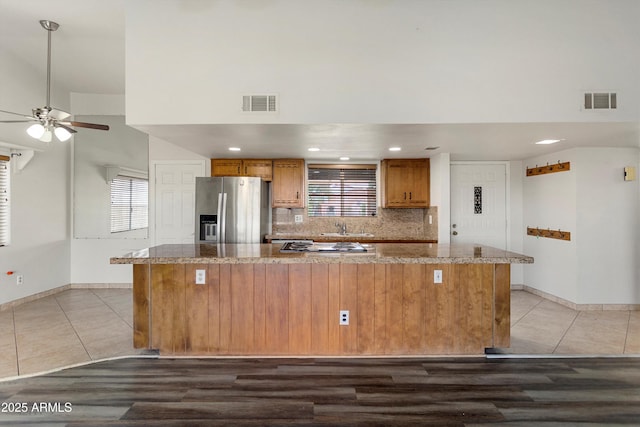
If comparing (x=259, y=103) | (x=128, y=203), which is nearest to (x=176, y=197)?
(x=128, y=203)

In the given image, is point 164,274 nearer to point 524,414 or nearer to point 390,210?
point 524,414

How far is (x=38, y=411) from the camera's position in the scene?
7.47 feet

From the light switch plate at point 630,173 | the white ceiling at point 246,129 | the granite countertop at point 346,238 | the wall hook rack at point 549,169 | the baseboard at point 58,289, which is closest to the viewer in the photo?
the white ceiling at point 246,129

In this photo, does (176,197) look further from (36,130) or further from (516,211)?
(516,211)

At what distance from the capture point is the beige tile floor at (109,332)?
3174 millimetres

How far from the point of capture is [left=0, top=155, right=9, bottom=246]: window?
4.59 m

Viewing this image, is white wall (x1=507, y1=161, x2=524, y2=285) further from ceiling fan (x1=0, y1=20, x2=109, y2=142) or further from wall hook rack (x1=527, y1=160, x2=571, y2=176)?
ceiling fan (x1=0, y1=20, x2=109, y2=142)

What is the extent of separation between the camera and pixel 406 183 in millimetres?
5727

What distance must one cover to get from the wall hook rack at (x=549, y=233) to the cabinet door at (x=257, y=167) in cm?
410

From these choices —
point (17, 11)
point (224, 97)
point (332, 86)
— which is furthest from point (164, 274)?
point (17, 11)

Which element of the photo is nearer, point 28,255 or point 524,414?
point 524,414

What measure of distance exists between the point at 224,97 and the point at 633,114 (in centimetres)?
353

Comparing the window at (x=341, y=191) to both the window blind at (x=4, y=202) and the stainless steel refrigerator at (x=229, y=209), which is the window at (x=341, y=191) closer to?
the stainless steel refrigerator at (x=229, y=209)

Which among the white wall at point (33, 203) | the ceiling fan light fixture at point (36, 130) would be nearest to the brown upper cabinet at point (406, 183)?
the ceiling fan light fixture at point (36, 130)
